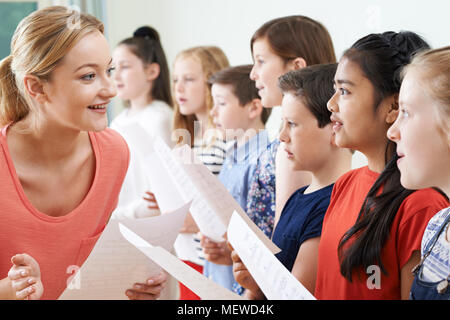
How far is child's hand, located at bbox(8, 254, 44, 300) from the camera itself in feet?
2.67

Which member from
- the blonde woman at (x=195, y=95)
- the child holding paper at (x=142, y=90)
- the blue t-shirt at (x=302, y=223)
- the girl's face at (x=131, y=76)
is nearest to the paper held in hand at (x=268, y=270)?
the blue t-shirt at (x=302, y=223)

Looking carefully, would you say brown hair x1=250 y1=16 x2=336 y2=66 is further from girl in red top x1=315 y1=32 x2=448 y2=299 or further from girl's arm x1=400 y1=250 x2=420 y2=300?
girl's arm x1=400 y1=250 x2=420 y2=300

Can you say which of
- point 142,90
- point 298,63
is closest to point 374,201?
point 298,63

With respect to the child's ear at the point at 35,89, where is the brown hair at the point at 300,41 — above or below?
above

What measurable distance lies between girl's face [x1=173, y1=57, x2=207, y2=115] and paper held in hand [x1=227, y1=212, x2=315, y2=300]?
1451 mm

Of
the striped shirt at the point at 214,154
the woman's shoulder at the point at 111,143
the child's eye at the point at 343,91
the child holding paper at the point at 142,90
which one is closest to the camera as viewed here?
the child's eye at the point at 343,91

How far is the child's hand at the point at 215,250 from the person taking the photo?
4.50ft

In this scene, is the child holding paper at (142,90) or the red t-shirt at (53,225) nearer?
the red t-shirt at (53,225)

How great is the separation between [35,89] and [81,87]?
10cm

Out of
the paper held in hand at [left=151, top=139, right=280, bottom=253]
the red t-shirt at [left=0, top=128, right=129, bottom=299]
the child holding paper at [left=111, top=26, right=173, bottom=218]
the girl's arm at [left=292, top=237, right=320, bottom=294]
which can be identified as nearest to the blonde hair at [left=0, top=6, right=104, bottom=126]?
the red t-shirt at [left=0, top=128, right=129, bottom=299]

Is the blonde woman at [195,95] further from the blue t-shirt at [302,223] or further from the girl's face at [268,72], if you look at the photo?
the blue t-shirt at [302,223]

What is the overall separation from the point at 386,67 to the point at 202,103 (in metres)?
1.28

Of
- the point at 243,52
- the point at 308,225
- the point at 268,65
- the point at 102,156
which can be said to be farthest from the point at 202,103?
the point at 308,225

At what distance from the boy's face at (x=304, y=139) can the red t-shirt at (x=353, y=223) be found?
9 cm
